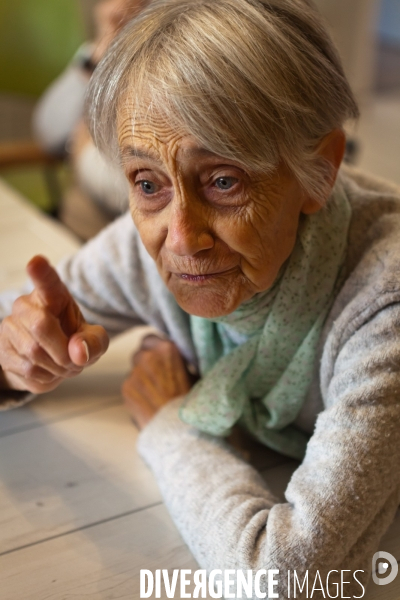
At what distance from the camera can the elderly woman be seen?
2.26ft

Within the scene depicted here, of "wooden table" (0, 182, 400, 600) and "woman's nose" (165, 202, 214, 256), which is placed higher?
"woman's nose" (165, 202, 214, 256)

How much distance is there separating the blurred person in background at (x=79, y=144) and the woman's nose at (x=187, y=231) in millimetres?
→ 1261

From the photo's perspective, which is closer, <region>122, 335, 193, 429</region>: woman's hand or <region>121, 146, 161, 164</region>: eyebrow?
<region>121, 146, 161, 164</region>: eyebrow

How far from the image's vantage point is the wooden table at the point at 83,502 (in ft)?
2.58

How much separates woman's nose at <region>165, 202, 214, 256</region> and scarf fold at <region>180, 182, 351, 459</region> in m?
0.15

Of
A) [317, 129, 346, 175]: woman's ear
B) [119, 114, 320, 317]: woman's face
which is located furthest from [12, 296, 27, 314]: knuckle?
[317, 129, 346, 175]: woman's ear

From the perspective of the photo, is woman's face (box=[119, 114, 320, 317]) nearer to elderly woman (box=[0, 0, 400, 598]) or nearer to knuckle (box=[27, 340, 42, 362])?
elderly woman (box=[0, 0, 400, 598])

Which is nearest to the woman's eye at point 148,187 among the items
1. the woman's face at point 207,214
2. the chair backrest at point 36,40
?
the woman's face at point 207,214

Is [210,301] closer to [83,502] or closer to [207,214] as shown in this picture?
[207,214]

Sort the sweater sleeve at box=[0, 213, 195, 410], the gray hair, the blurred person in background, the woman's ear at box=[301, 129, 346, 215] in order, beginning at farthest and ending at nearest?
the blurred person in background < the sweater sleeve at box=[0, 213, 195, 410] < the woman's ear at box=[301, 129, 346, 215] < the gray hair

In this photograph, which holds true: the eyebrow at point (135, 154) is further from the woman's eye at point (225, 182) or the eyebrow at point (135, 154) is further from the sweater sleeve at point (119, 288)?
the sweater sleeve at point (119, 288)

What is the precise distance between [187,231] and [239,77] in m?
0.17

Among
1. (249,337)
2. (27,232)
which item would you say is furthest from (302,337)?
(27,232)

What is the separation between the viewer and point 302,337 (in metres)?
0.88
